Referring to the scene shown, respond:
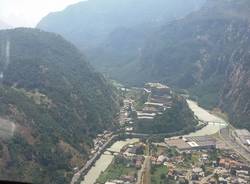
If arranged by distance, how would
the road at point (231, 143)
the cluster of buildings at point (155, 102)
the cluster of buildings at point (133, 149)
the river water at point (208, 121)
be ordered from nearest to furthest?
1. the cluster of buildings at point (133, 149)
2. the road at point (231, 143)
3. the river water at point (208, 121)
4. the cluster of buildings at point (155, 102)

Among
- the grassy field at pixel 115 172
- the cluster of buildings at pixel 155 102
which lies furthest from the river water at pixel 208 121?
the grassy field at pixel 115 172

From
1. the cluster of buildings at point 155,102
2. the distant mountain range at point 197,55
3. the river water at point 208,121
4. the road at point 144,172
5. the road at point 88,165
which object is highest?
the distant mountain range at point 197,55

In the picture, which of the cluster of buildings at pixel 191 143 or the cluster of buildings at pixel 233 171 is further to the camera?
the cluster of buildings at pixel 191 143

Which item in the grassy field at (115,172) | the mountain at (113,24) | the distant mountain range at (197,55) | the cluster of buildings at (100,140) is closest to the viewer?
the grassy field at (115,172)

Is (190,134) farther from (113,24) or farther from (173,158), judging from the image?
(113,24)

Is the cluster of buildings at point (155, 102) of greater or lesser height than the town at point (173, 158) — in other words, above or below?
above

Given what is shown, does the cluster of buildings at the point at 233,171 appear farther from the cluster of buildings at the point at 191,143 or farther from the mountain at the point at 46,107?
the mountain at the point at 46,107
